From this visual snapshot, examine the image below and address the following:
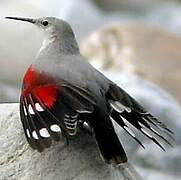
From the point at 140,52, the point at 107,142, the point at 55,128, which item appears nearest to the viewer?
the point at 55,128

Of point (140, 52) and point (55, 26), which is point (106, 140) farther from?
point (140, 52)

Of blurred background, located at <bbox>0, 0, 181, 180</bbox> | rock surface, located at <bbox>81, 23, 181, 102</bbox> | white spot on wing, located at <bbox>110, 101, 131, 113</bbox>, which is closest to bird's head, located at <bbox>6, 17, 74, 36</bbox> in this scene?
white spot on wing, located at <bbox>110, 101, 131, 113</bbox>

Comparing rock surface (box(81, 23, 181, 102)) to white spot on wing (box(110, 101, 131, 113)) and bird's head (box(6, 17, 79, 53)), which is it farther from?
white spot on wing (box(110, 101, 131, 113))

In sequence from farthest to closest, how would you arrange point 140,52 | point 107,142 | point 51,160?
point 140,52
point 51,160
point 107,142

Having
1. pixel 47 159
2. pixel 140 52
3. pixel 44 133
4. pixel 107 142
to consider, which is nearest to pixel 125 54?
pixel 140 52

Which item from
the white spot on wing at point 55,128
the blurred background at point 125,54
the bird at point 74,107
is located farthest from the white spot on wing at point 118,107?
the blurred background at point 125,54

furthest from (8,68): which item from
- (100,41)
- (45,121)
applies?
(45,121)

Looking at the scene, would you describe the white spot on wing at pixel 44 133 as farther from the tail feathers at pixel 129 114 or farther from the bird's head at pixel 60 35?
the bird's head at pixel 60 35
